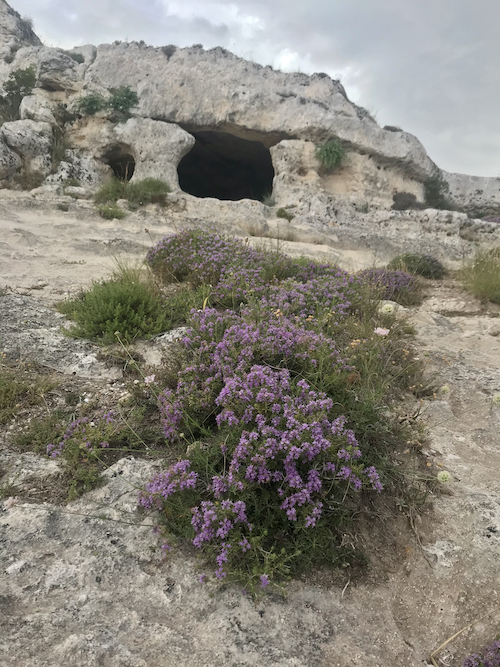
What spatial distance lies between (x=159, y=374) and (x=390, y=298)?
16.2 feet

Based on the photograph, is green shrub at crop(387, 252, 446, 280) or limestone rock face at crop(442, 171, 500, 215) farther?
limestone rock face at crop(442, 171, 500, 215)

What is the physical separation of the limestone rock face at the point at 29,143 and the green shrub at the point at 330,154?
939cm

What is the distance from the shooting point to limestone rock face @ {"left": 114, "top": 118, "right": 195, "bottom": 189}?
13.7 metres

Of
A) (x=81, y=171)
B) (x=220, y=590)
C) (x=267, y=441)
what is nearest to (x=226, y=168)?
(x=81, y=171)

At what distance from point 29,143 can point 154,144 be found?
400 cm

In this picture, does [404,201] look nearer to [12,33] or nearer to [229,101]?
[229,101]

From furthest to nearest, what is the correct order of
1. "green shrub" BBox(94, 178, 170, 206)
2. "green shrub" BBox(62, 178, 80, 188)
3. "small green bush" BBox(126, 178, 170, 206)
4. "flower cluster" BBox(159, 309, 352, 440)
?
"green shrub" BBox(62, 178, 80, 188)
"small green bush" BBox(126, 178, 170, 206)
"green shrub" BBox(94, 178, 170, 206)
"flower cluster" BBox(159, 309, 352, 440)

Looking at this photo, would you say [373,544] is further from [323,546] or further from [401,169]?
[401,169]

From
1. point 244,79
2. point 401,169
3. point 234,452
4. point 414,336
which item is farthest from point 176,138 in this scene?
point 234,452

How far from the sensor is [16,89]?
14.5m

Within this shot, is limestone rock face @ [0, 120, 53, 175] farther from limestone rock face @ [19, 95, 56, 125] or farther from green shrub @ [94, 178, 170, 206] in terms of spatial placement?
green shrub @ [94, 178, 170, 206]

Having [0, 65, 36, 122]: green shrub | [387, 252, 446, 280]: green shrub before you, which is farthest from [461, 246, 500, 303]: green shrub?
[0, 65, 36, 122]: green shrub

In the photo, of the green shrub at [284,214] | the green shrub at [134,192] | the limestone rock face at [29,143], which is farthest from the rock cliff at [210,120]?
the green shrub at [134,192]

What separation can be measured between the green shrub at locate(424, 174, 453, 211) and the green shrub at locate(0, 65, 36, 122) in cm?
1591
